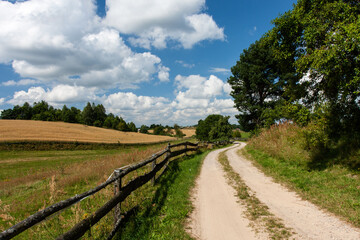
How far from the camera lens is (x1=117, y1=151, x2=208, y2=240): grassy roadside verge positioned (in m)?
4.57

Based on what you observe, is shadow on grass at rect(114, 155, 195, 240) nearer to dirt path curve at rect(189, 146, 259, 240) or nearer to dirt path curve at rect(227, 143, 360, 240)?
dirt path curve at rect(189, 146, 259, 240)

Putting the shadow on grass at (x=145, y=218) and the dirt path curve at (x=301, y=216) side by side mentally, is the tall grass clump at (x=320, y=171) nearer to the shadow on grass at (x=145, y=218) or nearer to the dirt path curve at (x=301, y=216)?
the dirt path curve at (x=301, y=216)

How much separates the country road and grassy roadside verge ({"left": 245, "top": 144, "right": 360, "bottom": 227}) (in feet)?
1.18

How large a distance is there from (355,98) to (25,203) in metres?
14.3

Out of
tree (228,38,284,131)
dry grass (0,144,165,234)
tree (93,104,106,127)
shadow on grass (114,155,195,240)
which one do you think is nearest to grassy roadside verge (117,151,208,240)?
shadow on grass (114,155,195,240)

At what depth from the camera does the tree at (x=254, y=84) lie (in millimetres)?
27234

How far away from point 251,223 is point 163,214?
230cm

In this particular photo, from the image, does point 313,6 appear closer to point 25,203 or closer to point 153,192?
point 153,192

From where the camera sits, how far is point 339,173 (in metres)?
7.89

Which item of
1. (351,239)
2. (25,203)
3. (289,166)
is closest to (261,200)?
(351,239)

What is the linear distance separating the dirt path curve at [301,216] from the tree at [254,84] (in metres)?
21.9

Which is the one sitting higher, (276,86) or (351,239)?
(276,86)

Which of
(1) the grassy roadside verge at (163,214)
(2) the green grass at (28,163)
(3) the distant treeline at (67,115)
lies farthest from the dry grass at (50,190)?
(3) the distant treeline at (67,115)

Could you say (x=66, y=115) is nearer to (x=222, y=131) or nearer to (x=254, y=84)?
(x=222, y=131)
